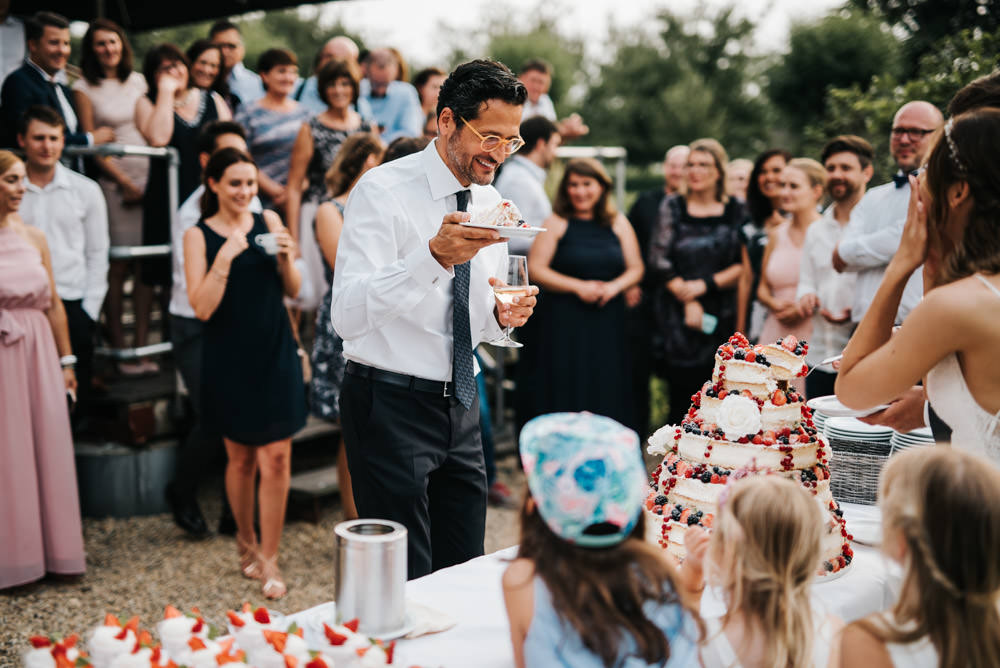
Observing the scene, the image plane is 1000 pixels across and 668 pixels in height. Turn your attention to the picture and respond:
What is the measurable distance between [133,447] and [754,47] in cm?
4420

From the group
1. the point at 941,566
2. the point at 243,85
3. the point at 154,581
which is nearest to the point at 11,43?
the point at 243,85

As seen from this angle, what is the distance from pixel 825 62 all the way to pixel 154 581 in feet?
Result: 73.9

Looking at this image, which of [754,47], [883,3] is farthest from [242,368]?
[754,47]

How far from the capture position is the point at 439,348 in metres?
2.97

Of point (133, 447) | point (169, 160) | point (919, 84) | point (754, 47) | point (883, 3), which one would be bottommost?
point (133, 447)

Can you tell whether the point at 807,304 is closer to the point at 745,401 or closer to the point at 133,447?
the point at 745,401

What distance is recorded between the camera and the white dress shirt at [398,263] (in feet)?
9.15

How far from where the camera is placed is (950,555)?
1.78 metres

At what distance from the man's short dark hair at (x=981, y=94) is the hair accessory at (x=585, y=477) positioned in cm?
172

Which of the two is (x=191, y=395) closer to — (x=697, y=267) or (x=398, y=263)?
(x=398, y=263)

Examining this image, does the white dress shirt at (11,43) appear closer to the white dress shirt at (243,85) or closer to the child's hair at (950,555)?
the white dress shirt at (243,85)

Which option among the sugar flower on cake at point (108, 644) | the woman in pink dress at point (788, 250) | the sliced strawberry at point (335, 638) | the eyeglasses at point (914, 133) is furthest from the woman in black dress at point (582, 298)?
the sugar flower on cake at point (108, 644)

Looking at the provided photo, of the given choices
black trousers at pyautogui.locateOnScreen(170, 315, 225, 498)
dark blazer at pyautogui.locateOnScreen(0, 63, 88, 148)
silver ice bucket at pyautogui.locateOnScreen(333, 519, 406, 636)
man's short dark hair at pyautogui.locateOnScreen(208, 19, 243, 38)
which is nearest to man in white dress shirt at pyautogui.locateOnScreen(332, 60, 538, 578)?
silver ice bucket at pyautogui.locateOnScreen(333, 519, 406, 636)

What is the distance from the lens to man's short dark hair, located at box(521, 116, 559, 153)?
696cm
